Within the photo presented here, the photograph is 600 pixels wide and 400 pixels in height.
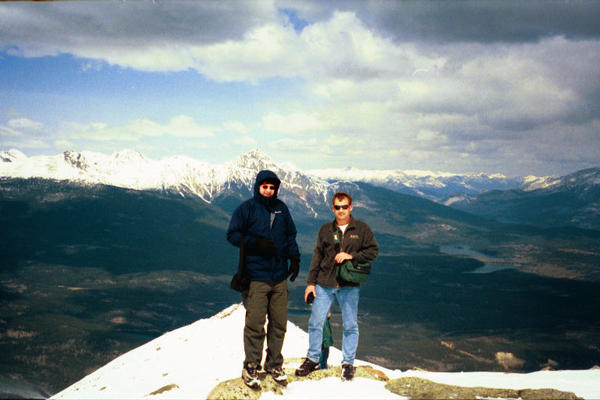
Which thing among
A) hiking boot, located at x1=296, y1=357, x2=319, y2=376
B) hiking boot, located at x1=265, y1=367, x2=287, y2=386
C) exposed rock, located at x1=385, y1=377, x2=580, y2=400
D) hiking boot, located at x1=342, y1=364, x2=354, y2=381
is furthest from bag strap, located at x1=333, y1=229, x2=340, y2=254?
exposed rock, located at x1=385, y1=377, x2=580, y2=400

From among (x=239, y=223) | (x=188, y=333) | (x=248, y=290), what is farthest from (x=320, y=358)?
(x=188, y=333)

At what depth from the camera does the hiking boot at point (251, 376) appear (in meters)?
9.64

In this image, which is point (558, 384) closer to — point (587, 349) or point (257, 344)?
point (257, 344)

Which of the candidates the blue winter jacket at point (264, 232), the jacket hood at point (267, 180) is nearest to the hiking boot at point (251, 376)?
the blue winter jacket at point (264, 232)

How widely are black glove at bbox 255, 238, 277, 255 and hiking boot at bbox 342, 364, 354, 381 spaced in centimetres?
389

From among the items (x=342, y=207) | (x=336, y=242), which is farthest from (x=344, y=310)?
(x=342, y=207)

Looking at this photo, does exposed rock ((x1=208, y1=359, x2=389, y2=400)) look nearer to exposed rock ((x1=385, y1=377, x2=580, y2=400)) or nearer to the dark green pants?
the dark green pants

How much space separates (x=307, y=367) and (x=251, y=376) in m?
1.75

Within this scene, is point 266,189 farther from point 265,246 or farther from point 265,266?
point 265,266

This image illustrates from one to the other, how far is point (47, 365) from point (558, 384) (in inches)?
8084

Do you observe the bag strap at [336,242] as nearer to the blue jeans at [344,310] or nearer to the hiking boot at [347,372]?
the blue jeans at [344,310]

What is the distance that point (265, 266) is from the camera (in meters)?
9.79

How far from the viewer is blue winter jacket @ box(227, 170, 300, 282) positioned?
9.77 meters

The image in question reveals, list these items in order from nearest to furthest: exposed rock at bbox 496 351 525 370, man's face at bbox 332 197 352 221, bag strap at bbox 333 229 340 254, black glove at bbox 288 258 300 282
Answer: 1. black glove at bbox 288 258 300 282
2. man's face at bbox 332 197 352 221
3. bag strap at bbox 333 229 340 254
4. exposed rock at bbox 496 351 525 370
